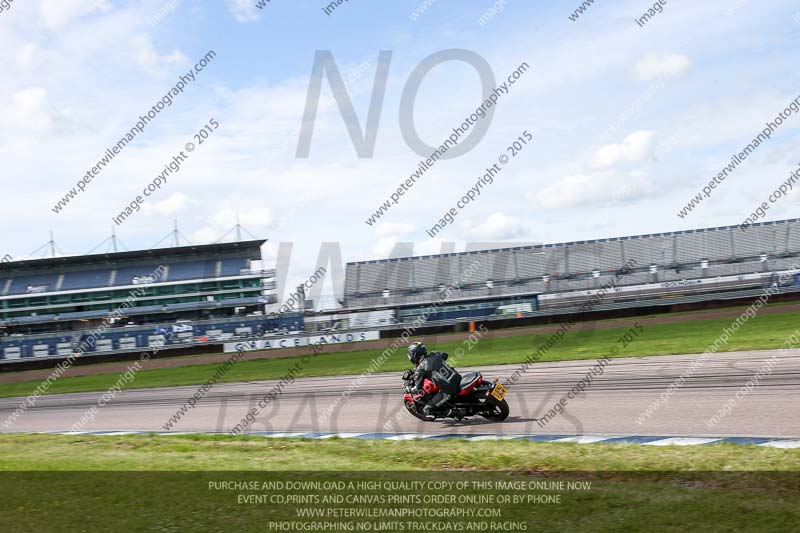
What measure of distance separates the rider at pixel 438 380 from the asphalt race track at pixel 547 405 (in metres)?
0.25

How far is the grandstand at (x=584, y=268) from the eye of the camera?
49.5m

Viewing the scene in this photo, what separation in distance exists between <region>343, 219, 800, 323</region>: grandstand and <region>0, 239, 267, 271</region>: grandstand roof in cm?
1403

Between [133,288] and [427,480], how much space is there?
62.0 m

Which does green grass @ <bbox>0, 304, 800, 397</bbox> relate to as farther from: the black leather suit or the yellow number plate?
the black leather suit

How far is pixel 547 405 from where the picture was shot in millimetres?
11977

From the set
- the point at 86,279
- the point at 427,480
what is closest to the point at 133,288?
the point at 86,279

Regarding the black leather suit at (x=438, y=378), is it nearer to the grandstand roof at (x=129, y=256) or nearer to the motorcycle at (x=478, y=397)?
the motorcycle at (x=478, y=397)

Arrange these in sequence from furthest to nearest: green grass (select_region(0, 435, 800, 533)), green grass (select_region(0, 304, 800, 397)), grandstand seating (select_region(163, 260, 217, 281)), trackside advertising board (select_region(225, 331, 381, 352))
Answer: grandstand seating (select_region(163, 260, 217, 281)) < trackside advertising board (select_region(225, 331, 381, 352)) < green grass (select_region(0, 304, 800, 397)) < green grass (select_region(0, 435, 800, 533))

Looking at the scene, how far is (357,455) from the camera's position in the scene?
8688 millimetres

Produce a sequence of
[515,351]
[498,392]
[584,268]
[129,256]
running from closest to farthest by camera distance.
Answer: [498,392] → [515,351] → [584,268] → [129,256]

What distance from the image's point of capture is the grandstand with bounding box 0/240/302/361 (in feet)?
205

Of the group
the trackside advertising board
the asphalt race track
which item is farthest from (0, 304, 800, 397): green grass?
the trackside advertising board

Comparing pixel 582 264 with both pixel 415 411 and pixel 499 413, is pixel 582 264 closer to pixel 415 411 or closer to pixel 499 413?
pixel 415 411

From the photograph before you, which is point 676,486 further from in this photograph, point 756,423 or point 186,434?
point 186,434
